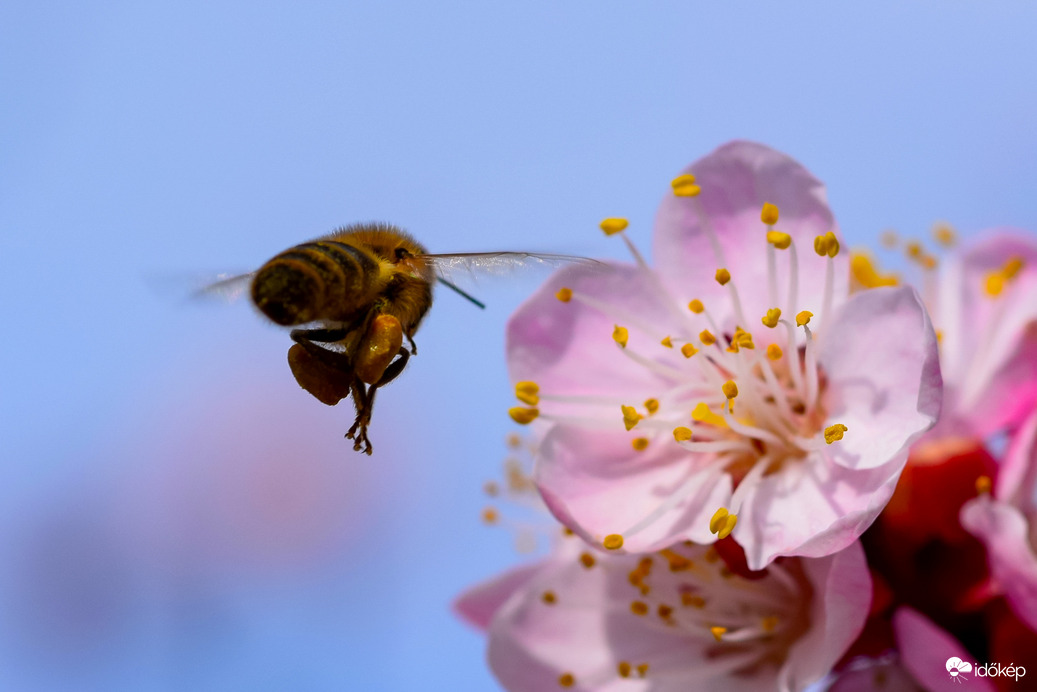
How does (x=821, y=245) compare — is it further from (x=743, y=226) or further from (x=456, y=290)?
(x=456, y=290)

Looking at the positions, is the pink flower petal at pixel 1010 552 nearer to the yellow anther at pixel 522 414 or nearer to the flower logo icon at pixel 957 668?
the flower logo icon at pixel 957 668

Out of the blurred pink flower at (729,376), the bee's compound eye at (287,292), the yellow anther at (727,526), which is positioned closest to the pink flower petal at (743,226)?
the blurred pink flower at (729,376)

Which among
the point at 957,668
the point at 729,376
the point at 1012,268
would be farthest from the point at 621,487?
the point at 1012,268

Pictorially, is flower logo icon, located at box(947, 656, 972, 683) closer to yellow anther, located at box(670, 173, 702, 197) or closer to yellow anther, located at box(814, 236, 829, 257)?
yellow anther, located at box(814, 236, 829, 257)

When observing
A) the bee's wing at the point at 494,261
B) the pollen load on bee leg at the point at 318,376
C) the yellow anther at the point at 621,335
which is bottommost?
the pollen load on bee leg at the point at 318,376

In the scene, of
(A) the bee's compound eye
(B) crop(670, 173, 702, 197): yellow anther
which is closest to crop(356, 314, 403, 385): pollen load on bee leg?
(A) the bee's compound eye
